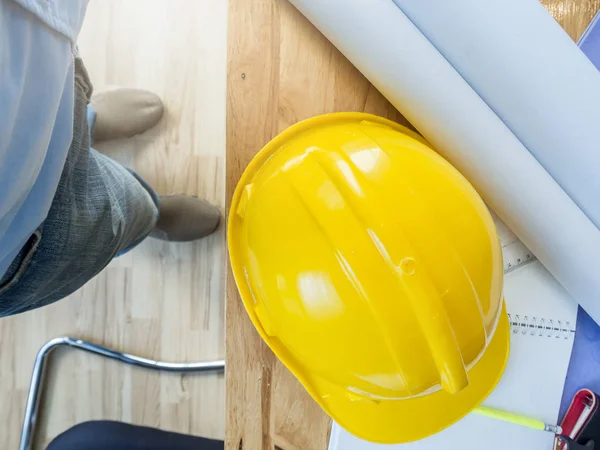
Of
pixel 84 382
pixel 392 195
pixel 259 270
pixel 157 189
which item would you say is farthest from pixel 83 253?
pixel 84 382

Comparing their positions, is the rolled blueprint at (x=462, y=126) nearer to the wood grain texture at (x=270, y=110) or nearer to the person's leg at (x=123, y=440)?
the wood grain texture at (x=270, y=110)

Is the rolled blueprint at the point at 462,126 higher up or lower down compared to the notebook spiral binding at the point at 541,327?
higher up

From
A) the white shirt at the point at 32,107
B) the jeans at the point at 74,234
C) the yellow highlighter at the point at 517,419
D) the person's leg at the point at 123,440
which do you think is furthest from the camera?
the person's leg at the point at 123,440

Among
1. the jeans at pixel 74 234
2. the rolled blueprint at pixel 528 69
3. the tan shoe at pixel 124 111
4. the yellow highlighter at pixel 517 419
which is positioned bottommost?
the yellow highlighter at pixel 517 419

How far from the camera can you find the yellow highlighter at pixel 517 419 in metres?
0.47

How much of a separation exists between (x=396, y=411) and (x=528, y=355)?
162 millimetres

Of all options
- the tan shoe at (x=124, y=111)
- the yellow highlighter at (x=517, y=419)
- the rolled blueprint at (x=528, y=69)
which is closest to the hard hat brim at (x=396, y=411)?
the yellow highlighter at (x=517, y=419)

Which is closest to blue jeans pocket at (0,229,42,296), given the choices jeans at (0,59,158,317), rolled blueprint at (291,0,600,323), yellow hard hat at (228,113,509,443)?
jeans at (0,59,158,317)

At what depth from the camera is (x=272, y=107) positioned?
1.49 feet

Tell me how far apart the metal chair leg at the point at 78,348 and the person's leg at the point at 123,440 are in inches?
4.2

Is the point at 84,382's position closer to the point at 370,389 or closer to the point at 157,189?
the point at 157,189

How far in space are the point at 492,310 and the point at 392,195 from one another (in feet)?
0.44

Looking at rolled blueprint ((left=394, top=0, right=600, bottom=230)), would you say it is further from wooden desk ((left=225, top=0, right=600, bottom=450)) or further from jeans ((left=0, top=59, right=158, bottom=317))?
jeans ((left=0, top=59, right=158, bottom=317))

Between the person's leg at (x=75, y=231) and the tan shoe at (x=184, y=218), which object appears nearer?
the person's leg at (x=75, y=231)
